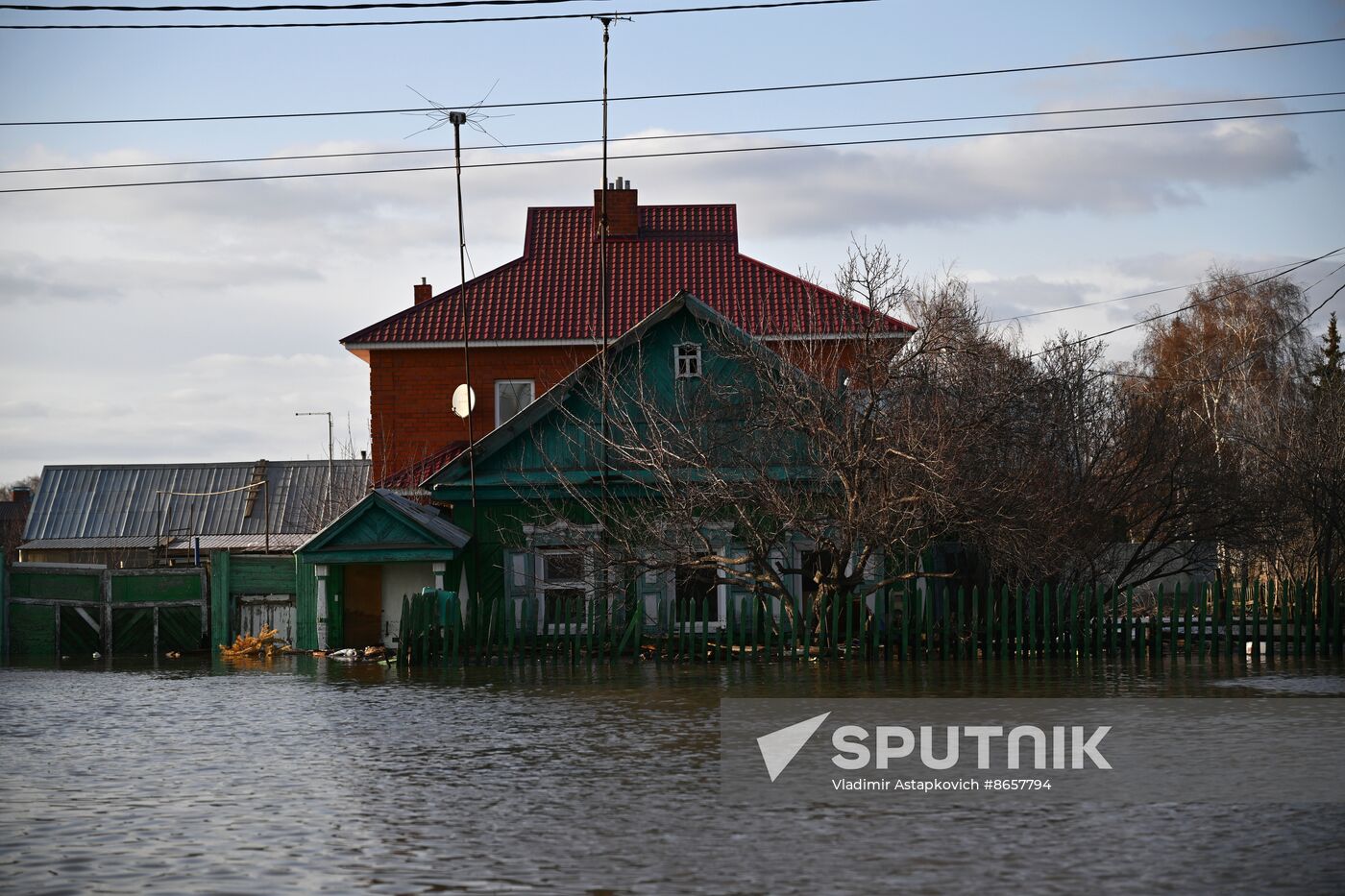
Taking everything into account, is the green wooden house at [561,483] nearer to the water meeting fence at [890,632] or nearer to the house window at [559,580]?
the house window at [559,580]

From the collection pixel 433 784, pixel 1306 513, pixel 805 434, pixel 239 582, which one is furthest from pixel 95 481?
pixel 433 784

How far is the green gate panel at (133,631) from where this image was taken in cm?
2958

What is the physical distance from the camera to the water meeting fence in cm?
2441

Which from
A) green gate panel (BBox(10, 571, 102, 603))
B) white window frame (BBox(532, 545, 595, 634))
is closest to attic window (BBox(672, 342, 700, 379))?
white window frame (BBox(532, 545, 595, 634))

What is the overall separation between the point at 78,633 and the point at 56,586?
1060mm

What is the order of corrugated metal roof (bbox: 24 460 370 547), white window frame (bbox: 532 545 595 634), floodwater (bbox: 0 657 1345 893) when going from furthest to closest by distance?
corrugated metal roof (bbox: 24 460 370 547)
white window frame (bbox: 532 545 595 634)
floodwater (bbox: 0 657 1345 893)

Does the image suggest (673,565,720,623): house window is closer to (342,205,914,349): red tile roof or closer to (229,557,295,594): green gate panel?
(342,205,914,349): red tile roof

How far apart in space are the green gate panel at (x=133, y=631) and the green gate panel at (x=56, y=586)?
61cm

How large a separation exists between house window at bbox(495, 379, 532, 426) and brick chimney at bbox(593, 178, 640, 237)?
5599 millimetres

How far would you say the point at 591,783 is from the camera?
12633 mm

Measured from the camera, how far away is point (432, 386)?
3616cm

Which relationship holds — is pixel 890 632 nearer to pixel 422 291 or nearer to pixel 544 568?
pixel 544 568

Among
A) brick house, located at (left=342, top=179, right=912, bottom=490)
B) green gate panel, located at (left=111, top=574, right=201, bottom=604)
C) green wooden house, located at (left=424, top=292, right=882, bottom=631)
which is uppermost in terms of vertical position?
brick house, located at (left=342, top=179, right=912, bottom=490)

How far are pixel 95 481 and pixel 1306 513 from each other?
1643 inches
